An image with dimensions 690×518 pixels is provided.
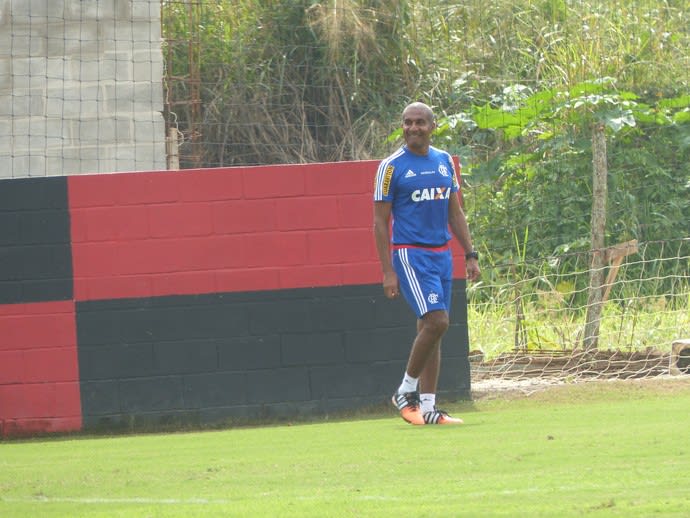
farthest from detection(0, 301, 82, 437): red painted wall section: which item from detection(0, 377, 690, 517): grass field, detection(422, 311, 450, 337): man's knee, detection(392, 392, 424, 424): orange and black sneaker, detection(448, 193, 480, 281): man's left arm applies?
detection(448, 193, 480, 281): man's left arm

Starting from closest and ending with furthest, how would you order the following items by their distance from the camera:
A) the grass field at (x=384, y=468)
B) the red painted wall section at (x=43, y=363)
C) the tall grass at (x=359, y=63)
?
1. the grass field at (x=384, y=468)
2. the red painted wall section at (x=43, y=363)
3. the tall grass at (x=359, y=63)

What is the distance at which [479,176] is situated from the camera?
13.1m

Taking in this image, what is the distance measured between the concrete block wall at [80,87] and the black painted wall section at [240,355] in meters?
3.54

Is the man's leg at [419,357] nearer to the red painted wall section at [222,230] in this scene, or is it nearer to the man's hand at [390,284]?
the man's hand at [390,284]

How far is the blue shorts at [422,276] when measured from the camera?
25.5 ft

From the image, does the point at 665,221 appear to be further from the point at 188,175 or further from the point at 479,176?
the point at 188,175

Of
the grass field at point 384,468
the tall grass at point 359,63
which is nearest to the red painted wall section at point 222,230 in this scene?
the grass field at point 384,468

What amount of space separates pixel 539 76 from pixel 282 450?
973 cm

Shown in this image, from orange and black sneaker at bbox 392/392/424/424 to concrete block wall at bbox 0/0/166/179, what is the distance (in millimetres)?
5118

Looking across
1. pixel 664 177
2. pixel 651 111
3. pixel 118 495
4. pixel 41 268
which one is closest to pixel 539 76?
pixel 664 177

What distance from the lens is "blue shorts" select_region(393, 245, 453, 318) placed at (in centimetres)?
776

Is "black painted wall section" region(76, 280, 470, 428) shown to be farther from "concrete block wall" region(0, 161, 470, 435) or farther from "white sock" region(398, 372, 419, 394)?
"white sock" region(398, 372, 419, 394)

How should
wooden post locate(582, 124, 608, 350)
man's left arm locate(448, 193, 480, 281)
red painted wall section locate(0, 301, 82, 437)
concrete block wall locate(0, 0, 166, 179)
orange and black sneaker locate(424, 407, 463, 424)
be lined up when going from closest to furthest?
orange and black sneaker locate(424, 407, 463, 424)
man's left arm locate(448, 193, 480, 281)
red painted wall section locate(0, 301, 82, 437)
wooden post locate(582, 124, 608, 350)
concrete block wall locate(0, 0, 166, 179)

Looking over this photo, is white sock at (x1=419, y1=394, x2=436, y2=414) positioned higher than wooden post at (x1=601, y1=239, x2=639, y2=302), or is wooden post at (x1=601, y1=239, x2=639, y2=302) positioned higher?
wooden post at (x1=601, y1=239, x2=639, y2=302)
